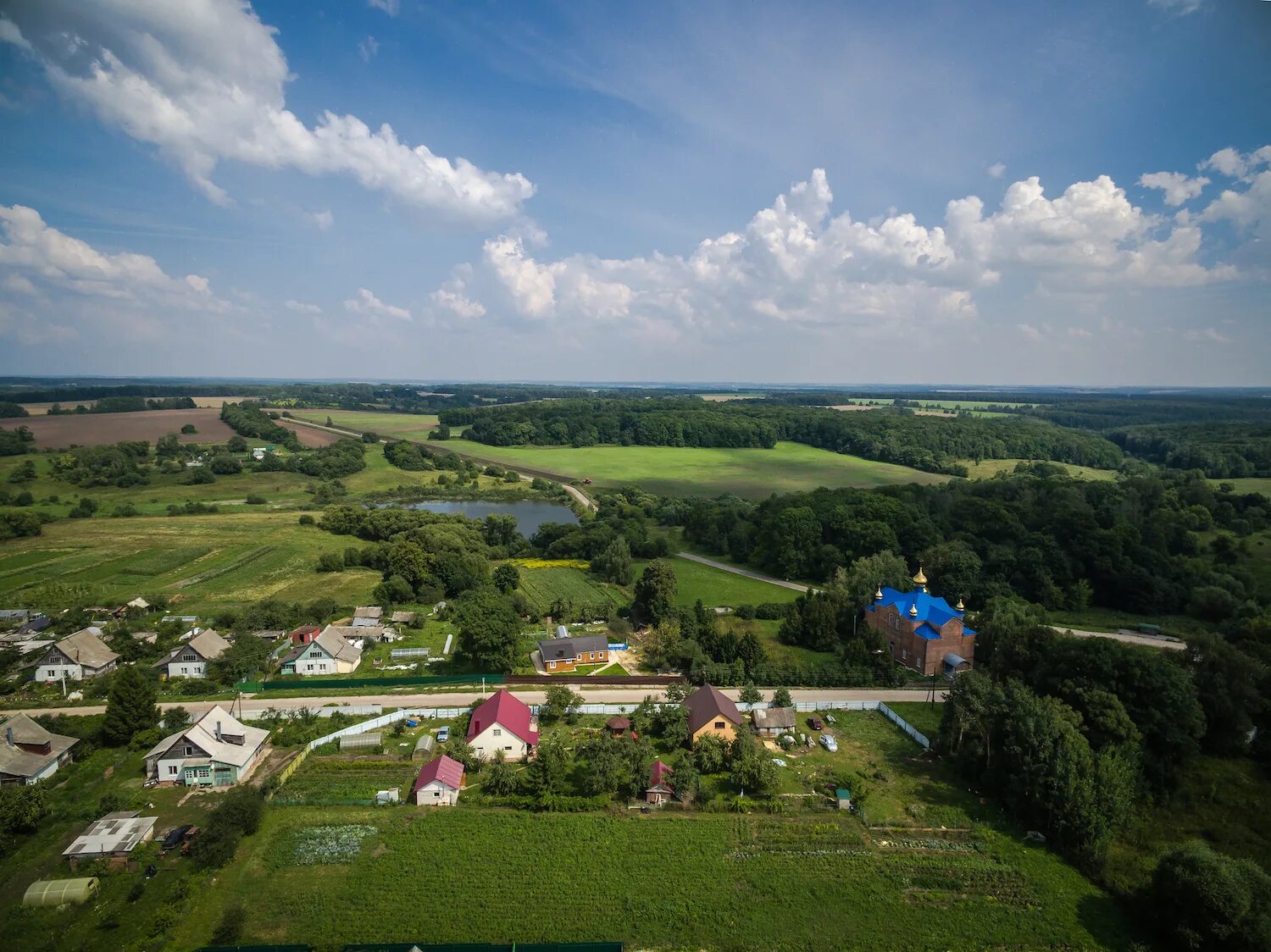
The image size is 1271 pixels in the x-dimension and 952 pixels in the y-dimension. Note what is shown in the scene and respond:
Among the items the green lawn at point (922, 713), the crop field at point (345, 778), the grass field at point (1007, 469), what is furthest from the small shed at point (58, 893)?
Result: the grass field at point (1007, 469)

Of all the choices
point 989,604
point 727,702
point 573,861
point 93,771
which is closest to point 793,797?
point 727,702

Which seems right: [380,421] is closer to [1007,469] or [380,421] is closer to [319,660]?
[319,660]

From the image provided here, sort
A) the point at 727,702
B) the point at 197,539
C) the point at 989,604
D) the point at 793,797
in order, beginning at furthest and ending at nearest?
1. the point at 197,539
2. the point at 989,604
3. the point at 727,702
4. the point at 793,797

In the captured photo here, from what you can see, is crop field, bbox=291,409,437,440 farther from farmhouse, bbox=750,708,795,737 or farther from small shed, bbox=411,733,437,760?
farmhouse, bbox=750,708,795,737

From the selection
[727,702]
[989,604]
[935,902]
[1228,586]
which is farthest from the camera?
[1228,586]

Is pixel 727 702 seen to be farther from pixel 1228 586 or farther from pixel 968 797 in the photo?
pixel 1228 586

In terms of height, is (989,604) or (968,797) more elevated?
(989,604)
